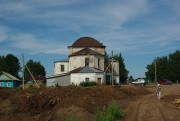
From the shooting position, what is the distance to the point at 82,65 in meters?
67.9

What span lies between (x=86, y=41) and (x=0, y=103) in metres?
43.8

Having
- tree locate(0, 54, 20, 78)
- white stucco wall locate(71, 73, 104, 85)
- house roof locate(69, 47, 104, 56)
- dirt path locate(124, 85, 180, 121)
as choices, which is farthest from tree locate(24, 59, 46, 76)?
dirt path locate(124, 85, 180, 121)

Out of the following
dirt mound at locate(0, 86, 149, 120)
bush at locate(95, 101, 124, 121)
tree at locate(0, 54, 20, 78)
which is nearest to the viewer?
bush at locate(95, 101, 124, 121)

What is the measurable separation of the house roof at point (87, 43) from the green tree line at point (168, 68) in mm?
41557

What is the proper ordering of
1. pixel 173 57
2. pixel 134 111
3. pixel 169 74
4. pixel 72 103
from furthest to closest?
pixel 173 57 → pixel 169 74 → pixel 72 103 → pixel 134 111

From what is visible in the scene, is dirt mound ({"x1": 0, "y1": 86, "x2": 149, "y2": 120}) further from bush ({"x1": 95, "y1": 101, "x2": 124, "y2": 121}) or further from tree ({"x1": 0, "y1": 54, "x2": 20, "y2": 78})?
tree ({"x1": 0, "y1": 54, "x2": 20, "y2": 78})

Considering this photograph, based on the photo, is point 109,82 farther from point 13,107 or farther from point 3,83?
point 13,107

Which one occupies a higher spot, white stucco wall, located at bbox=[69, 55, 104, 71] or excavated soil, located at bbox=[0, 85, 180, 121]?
white stucco wall, located at bbox=[69, 55, 104, 71]

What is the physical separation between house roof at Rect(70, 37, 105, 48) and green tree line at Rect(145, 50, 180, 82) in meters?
41.6

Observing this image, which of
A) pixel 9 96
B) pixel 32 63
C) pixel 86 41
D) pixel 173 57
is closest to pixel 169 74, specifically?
pixel 173 57

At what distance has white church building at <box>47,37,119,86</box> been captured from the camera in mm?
61750

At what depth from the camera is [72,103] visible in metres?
27.9

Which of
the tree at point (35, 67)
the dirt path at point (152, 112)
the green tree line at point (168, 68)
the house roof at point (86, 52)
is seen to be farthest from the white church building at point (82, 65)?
the tree at point (35, 67)

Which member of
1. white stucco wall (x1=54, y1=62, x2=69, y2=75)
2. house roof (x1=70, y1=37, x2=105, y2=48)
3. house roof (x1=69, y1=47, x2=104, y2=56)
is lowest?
white stucco wall (x1=54, y1=62, x2=69, y2=75)
